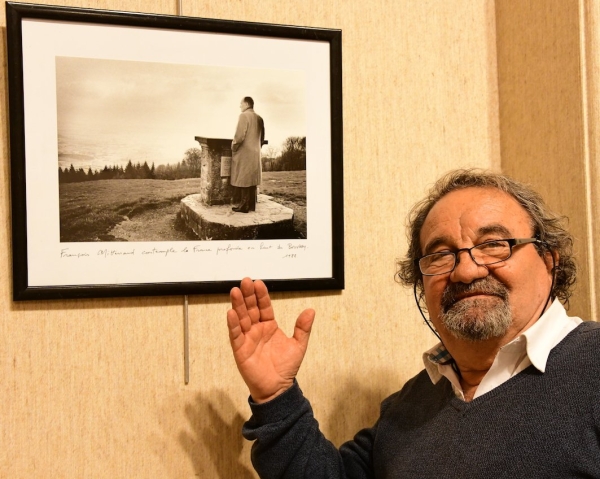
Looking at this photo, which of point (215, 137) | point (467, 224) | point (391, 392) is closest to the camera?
point (467, 224)

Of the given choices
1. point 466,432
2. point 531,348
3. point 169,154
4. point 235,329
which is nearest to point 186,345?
point 235,329

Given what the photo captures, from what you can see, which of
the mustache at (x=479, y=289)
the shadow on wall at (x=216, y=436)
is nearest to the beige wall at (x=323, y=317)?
the shadow on wall at (x=216, y=436)

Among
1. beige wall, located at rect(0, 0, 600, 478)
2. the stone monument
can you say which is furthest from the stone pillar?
beige wall, located at rect(0, 0, 600, 478)

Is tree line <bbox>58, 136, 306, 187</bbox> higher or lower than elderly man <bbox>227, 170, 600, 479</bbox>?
Answer: higher

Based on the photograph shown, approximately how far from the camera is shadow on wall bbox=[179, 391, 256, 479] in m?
1.24

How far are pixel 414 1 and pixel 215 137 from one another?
64 cm

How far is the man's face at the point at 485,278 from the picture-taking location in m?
1.00

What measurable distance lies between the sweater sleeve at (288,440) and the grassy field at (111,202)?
17.4 inches

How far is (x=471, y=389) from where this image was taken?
3.56ft

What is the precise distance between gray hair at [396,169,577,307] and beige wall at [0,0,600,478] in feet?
0.43

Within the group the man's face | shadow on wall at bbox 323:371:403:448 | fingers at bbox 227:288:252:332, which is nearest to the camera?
the man's face

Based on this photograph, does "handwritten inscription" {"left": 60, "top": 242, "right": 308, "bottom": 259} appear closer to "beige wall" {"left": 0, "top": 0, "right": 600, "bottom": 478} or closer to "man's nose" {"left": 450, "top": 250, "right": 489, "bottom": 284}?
"beige wall" {"left": 0, "top": 0, "right": 600, "bottom": 478}

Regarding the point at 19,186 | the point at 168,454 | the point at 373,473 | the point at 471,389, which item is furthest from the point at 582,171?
the point at 19,186

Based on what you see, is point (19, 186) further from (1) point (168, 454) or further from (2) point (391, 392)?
(2) point (391, 392)
